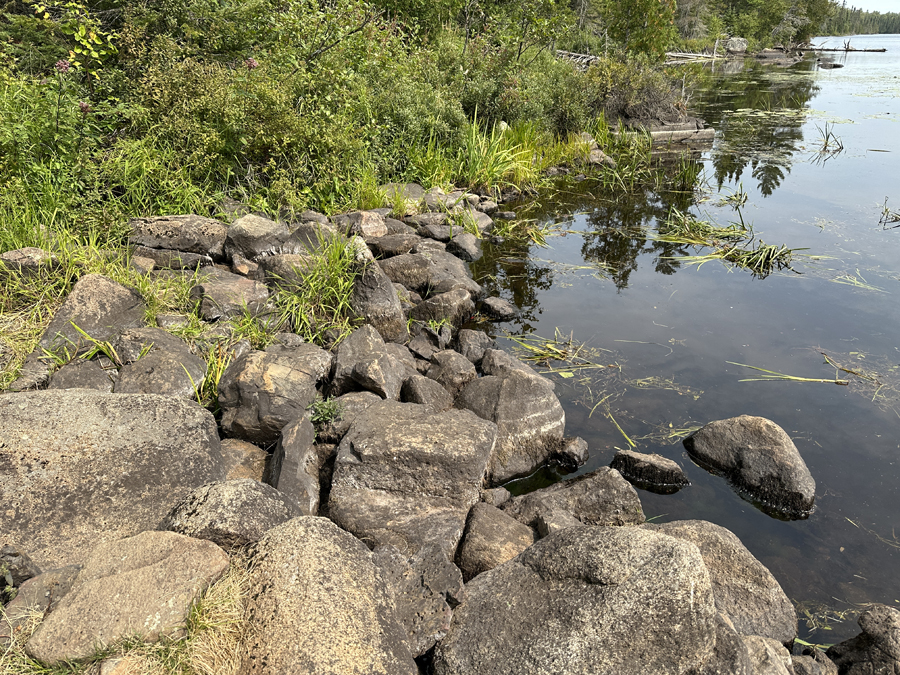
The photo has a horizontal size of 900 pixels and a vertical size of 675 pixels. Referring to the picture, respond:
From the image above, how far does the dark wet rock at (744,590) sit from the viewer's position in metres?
2.99

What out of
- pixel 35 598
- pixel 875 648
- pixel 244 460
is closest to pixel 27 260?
pixel 244 460

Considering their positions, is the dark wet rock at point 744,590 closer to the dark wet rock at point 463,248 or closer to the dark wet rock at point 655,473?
the dark wet rock at point 655,473

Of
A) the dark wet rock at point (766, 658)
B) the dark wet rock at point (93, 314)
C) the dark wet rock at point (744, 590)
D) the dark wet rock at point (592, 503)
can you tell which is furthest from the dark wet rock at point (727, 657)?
the dark wet rock at point (93, 314)

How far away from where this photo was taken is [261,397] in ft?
13.2

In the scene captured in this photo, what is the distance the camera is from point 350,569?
Result: 8.23 feet

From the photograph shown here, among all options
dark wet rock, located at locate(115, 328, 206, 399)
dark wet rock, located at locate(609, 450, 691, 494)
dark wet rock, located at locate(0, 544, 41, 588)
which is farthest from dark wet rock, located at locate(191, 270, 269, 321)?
dark wet rock, located at locate(609, 450, 691, 494)

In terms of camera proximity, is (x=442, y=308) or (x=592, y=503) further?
(x=442, y=308)

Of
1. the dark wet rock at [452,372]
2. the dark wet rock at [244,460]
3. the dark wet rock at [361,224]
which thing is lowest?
the dark wet rock at [452,372]

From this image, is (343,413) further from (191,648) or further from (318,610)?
(191,648)

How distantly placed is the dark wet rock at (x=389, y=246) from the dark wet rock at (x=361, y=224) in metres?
0.13

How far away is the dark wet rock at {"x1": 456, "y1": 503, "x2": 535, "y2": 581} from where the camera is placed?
129 inches

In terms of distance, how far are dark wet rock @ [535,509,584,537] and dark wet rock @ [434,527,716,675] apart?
737 mm

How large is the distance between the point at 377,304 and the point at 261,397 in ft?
6.07

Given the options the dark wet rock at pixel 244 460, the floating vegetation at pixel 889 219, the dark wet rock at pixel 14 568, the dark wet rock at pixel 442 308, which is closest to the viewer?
the dark wet rock at pixel 14 568
